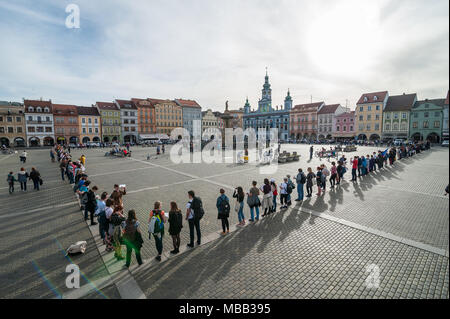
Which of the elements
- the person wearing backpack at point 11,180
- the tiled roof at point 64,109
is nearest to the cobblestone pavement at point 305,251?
the person wearing backpack at point 11,180

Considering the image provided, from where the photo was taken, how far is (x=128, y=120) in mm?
69500

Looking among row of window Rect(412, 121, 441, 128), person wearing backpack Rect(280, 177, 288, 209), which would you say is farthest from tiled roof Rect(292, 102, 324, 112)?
person wearing backpack Rect(280, 177, 288, 209)

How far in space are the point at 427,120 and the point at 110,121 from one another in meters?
79.5

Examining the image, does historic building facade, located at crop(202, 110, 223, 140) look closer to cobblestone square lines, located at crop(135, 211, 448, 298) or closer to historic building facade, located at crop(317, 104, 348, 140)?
historic building facade, located at crop(317, 104, 348, 140)

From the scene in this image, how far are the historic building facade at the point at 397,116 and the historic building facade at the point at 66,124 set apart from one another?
80081 millimetres

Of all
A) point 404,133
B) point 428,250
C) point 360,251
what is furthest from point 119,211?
point 404,133

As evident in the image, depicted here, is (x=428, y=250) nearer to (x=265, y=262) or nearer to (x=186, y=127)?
(x=265, y=262)

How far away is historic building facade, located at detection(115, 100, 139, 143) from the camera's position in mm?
68562

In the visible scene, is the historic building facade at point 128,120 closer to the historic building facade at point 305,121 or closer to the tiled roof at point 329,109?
the historic building facade at point 305,121

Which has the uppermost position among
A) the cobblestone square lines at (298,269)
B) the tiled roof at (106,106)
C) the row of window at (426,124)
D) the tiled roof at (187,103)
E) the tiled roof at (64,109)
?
the tiled roof at (187,103)

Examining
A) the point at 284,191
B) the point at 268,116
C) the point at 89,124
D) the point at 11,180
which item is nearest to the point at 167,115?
the point at 89,124

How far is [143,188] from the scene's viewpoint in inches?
550

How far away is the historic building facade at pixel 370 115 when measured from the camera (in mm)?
58781

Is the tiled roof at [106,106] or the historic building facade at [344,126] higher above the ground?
the tiled roof at [106,106]
